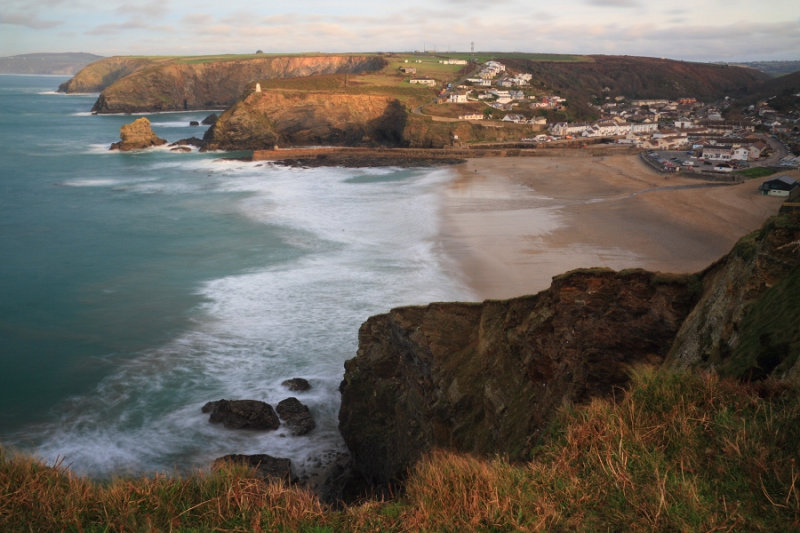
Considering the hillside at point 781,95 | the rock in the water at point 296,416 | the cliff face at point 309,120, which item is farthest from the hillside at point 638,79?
the rock in the water at point 296,416

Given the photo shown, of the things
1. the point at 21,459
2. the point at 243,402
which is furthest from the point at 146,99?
the point at 21,459

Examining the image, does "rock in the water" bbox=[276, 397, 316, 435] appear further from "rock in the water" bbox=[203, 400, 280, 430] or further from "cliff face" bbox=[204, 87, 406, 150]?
"cliff face" bbox=[204, 87, 406, 150]

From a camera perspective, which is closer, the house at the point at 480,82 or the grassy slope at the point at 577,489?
the grassy slope at the point at 577,489

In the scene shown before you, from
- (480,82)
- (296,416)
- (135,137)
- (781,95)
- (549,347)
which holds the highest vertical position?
(480,82)

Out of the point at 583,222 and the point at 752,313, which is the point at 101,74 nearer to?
the point at 583,222

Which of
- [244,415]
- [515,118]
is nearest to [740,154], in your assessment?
[515,118]

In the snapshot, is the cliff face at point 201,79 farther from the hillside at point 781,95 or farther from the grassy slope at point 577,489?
the grassy slope at point 577,489

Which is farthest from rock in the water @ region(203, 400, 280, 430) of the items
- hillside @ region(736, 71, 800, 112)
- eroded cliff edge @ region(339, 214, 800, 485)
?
hillside @ region(736, 71, 800, 112)
